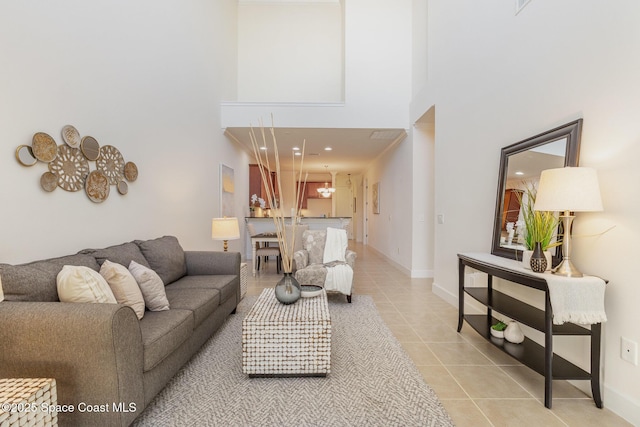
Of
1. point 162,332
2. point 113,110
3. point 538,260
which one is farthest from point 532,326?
point 113,110

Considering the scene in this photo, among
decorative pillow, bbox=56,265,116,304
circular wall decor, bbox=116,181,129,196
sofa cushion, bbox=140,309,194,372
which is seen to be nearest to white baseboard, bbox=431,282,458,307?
sofa cushion, bbox=140,309,194,372

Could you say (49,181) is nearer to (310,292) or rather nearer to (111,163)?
(111,163)

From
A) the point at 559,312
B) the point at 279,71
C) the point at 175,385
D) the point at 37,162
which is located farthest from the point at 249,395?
the point at 279,71

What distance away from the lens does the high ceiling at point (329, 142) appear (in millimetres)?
5270

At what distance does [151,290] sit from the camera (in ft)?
6.72

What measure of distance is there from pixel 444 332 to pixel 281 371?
5.27 ft

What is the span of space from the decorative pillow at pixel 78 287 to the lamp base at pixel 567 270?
2560 mm

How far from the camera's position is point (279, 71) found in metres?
6.52

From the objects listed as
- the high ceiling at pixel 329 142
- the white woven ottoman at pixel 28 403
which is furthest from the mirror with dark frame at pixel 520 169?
the high ceiling at pixel 329 142

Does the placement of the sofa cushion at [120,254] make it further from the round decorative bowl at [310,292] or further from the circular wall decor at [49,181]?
the round decorative bowl at [310,292]

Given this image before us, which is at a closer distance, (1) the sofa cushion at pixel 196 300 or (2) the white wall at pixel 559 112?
(2) the white wall at pixel 559 112

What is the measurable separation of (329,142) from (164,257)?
4.02 metres

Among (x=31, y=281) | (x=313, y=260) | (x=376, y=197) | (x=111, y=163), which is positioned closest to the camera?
(x=31, y=281)

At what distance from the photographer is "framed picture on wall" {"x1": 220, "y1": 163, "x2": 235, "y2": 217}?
516 cm
